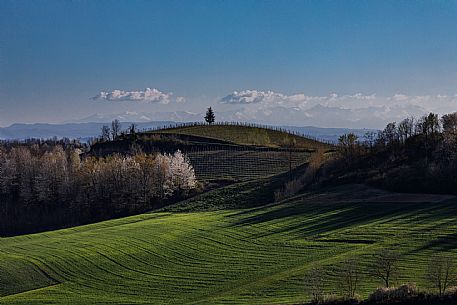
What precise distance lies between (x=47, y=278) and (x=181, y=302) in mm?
16170

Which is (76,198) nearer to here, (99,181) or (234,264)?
(99,181)

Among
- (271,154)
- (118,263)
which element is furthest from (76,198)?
(118,263)

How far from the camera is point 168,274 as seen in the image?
1809 inches

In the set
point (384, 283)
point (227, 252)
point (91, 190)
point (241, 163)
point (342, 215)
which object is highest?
point (241, 163)

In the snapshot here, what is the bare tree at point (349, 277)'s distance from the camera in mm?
33500

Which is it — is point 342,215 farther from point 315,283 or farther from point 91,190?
point 91,190

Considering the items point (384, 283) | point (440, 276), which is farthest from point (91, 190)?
point (440, 276)

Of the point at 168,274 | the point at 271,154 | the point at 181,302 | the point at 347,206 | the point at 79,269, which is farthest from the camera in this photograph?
the point at 271,154

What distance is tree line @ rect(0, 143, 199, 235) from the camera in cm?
10244

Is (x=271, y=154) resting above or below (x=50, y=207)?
above

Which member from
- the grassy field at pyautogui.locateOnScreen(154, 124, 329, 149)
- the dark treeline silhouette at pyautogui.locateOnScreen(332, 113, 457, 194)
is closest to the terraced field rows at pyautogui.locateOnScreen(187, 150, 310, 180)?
the grassy field at pyautogui.locateOnScreen(154, 124, 329, 149)

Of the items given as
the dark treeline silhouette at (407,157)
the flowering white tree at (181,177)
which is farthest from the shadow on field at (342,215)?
the flowering white tree at (181,177)

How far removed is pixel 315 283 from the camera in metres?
36.2

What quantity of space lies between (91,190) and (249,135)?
6928 centimetres
